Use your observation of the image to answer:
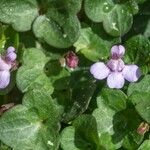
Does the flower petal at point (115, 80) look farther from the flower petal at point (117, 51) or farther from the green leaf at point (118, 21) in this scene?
the green leaf at point (118, 21)

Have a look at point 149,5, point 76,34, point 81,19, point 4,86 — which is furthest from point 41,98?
point 149,5

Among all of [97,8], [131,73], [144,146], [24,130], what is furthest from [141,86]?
[24,130]

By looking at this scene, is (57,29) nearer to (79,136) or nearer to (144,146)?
(79,136)

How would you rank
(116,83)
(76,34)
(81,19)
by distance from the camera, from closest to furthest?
(116,83)
(76,34)
(81,19)

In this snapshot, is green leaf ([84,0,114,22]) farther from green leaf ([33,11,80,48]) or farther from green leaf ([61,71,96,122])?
green leaf ([61,71,96,122])

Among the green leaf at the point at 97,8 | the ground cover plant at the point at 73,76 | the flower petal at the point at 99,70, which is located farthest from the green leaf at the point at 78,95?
the green leaf at the point at 97,8

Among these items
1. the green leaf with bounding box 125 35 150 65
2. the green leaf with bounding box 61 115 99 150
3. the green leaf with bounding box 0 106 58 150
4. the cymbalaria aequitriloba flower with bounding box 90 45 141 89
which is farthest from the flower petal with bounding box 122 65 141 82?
the green leaf with bounding box 0 106 58 150

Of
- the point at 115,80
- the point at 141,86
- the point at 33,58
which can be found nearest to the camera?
the point at 115,80

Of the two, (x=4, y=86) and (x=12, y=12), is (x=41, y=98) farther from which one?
(x=12, y=12)
